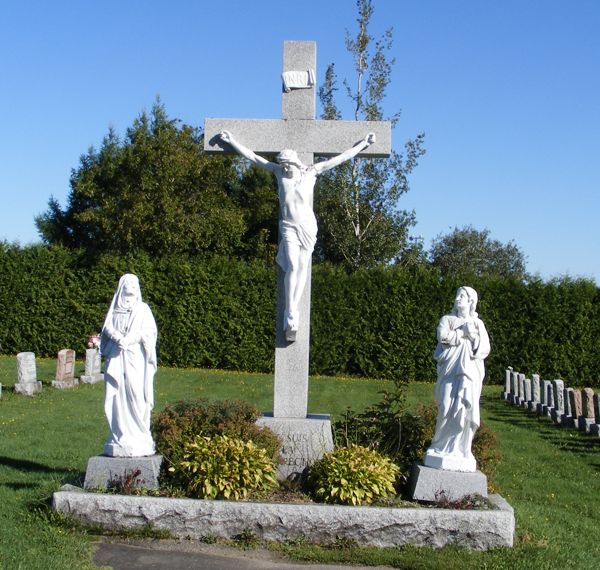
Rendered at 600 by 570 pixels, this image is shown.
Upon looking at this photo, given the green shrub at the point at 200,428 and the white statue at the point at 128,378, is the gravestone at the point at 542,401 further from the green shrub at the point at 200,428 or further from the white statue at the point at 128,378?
the white statue at the point at 128,378

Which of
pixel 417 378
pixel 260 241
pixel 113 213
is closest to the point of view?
pixel 417 378

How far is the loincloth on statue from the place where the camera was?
7.83 m

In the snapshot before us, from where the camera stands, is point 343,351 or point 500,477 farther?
point 343,351

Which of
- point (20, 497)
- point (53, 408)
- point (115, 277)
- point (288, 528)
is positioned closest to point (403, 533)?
point (288, 528)

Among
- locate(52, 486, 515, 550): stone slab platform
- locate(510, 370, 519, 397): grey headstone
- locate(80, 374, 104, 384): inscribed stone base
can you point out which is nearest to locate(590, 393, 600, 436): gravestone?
locate(510, 370, 519, 397): grey headstone

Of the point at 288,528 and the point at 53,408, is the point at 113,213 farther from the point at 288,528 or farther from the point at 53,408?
the point at 288,528

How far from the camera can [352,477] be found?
6.87m

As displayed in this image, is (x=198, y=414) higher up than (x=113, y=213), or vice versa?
(x=113, y=213)

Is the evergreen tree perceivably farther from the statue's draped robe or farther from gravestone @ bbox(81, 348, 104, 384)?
the statue's draped robe

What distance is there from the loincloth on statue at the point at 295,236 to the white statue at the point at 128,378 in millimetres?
1563

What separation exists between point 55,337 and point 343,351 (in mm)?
8912

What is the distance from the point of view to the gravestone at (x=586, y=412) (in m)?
14.4

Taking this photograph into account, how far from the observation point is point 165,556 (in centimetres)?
617

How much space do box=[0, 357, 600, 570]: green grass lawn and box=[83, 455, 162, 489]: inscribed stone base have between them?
48cm
